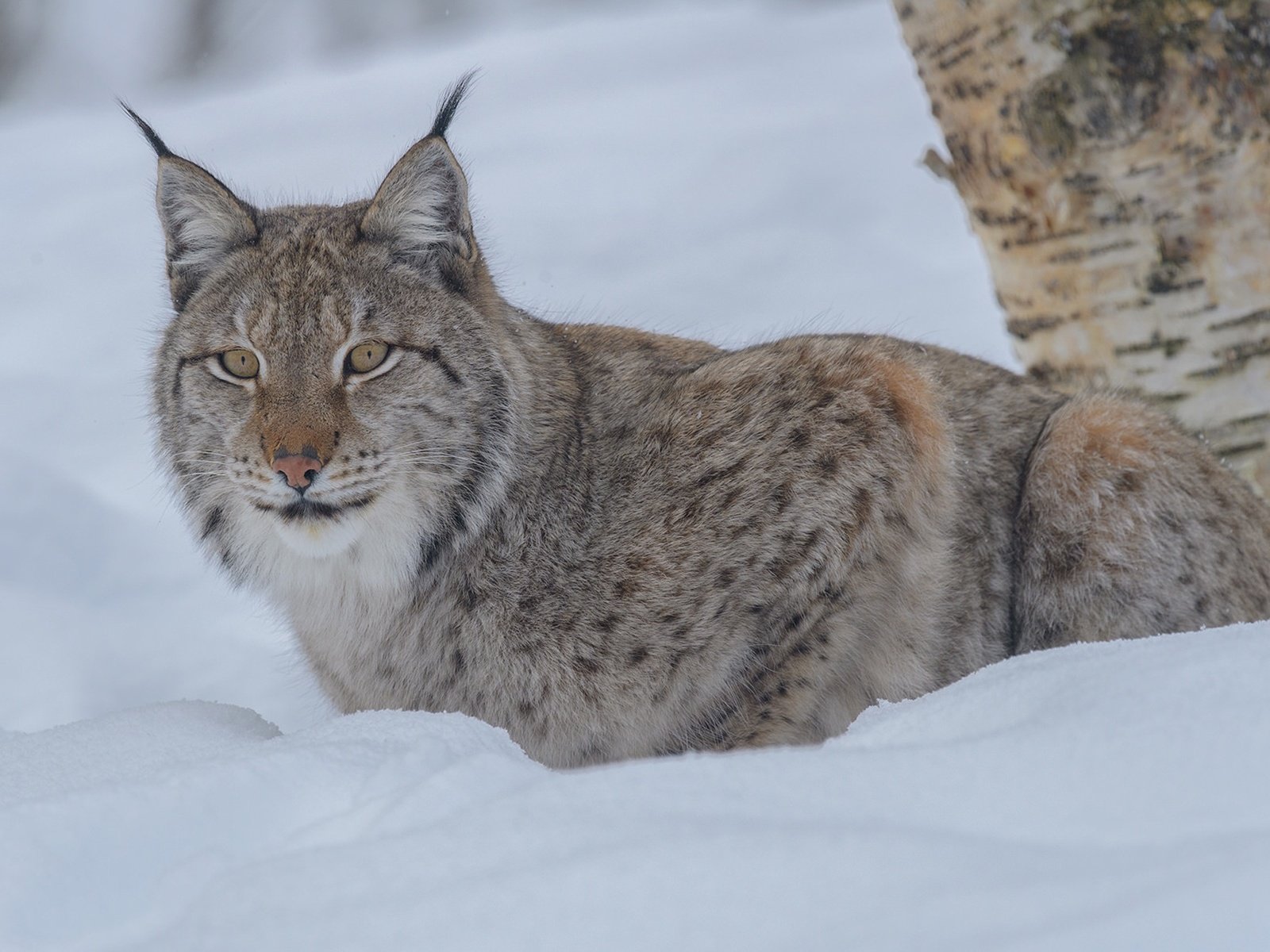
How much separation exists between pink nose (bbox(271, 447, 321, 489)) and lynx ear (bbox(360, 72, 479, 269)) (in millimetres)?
723

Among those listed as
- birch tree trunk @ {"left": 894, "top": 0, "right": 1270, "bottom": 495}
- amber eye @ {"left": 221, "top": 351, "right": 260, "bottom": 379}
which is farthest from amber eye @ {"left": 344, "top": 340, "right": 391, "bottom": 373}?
birch tree trunk @ {"left": 894, "top": 0, "right": 1270, "bottom": 495}

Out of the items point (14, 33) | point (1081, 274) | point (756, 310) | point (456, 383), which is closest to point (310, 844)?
point (456, 383)

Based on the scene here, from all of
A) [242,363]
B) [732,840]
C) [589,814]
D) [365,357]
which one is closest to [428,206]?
[365,357]

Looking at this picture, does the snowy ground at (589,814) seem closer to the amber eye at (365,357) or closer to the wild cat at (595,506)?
the wild cat at (595,506)

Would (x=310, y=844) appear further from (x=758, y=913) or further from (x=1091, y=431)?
(x=1091, y=431)

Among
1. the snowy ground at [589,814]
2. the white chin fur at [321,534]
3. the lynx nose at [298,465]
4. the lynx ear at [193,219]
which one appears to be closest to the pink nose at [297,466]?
the lynx nose at [298,465]

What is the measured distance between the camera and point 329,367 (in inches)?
137

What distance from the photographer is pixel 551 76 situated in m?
12.3

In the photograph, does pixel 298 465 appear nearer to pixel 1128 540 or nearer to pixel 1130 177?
pixel 1128 540

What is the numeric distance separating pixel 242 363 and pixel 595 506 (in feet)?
3.21

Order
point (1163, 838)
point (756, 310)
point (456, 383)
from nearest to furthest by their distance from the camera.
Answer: point (1163, 838), point (456, 383), point (756, 310)

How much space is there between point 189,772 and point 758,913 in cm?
102

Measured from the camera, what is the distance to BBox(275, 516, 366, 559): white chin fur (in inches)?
135

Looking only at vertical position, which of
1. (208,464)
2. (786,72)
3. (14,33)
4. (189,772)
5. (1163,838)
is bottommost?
(1163,838)
